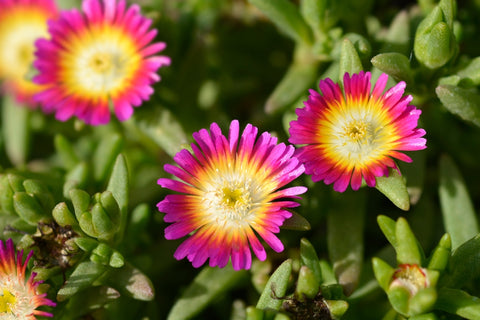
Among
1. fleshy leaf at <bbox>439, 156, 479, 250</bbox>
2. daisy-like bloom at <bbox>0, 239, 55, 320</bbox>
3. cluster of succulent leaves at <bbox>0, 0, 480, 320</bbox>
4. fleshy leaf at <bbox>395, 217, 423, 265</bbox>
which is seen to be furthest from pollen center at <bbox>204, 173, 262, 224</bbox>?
fleshy leaf at <bbox>439, 156, 479, 250</bbox>

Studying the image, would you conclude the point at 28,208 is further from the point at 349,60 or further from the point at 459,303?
the point at 459,303

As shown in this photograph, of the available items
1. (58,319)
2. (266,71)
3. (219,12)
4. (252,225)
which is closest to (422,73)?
(252,225)

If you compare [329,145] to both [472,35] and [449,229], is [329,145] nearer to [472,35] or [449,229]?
[449,229]

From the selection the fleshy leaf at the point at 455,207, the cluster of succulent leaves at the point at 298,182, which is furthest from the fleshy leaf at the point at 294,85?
the fleshy leaf at the point at 455,207

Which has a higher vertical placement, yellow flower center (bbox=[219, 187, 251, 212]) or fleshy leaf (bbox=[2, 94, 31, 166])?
fleshy leaf (bbox=[2, 94, 31, 166])

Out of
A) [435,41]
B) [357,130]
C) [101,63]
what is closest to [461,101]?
[435,41]

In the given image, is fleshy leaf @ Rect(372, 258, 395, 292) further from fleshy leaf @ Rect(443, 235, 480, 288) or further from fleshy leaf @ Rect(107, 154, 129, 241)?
fleshy leaf @ Rect(107, 154, 129, 241)
